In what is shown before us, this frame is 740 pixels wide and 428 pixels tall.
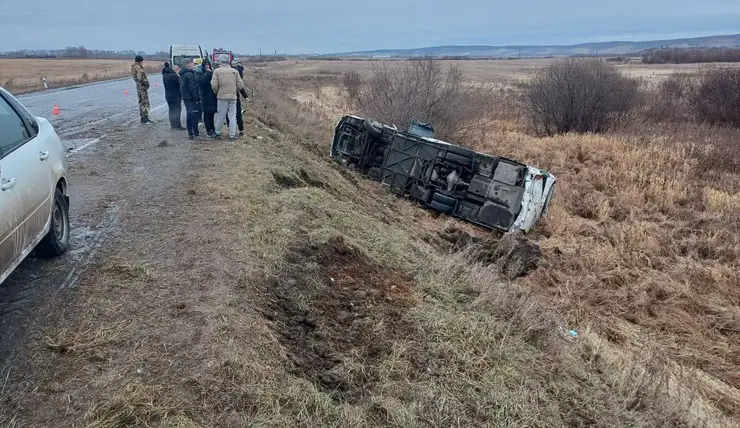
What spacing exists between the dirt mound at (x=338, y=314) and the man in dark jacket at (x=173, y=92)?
742 cm

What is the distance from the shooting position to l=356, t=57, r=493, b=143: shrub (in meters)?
18.4

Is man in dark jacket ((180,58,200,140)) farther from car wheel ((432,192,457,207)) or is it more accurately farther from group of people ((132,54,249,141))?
car wheel ((432,192,457,207))

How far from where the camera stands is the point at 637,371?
5.25 metres

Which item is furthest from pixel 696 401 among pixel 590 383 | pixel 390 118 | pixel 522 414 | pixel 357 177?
pixel 390 118

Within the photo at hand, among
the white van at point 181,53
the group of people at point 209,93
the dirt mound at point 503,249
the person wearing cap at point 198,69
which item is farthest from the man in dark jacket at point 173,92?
the white van at point 181,53

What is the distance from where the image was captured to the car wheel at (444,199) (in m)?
11.2

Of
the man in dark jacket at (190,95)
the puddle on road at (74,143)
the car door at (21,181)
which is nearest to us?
the car door at (21,181)

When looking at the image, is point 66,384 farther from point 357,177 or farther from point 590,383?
point 357,177

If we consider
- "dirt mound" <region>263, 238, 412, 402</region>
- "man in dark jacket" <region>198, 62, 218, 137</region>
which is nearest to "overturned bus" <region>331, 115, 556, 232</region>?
"man in dark jacket" <region>198, 62, 218, 137</region>

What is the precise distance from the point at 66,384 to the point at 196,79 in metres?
8.52

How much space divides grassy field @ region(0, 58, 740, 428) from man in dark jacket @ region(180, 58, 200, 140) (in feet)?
3.52

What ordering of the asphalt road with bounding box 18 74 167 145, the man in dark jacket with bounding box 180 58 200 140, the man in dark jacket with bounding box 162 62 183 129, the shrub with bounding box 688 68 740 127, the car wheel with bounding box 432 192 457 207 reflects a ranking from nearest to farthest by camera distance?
the man in dark jacket with bounding box 180 58 200 140 → the car wheel with bounding box 432 192 457 207 → the man in dark jacket with bounding box 162 62 183 129 → the asphalt road with bounding box 18 74 167 145 → the shrub with bounding box 688 68 740 127

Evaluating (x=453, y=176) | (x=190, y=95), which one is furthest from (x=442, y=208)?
(x=190, y=95)

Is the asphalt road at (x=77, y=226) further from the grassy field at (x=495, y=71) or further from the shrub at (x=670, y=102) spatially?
the shrub at (x=670, y=102)
